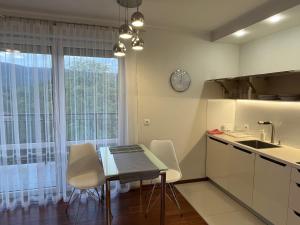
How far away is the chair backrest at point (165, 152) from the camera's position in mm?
3039

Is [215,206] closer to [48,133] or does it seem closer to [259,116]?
[259,116]

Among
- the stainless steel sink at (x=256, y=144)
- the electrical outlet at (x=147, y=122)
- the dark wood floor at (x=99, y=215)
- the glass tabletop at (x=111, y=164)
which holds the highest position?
the electrical outlet at (x=147, y=122)

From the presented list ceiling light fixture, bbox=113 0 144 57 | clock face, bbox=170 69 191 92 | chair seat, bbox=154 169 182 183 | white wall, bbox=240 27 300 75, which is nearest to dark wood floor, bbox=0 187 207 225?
chair seat, bbox=154 169 182 183

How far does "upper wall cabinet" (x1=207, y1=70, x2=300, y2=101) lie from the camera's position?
271cm

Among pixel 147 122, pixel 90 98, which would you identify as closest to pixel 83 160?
pixel 90 98

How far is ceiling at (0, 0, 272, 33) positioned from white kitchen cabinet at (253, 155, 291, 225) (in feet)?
6.00

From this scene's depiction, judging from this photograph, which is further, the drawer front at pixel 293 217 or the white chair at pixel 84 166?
the white chair at pixel 84 166

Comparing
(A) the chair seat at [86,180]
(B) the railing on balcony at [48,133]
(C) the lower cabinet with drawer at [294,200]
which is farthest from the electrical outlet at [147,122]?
(C) the lower cabinet with drawer at [294,200]

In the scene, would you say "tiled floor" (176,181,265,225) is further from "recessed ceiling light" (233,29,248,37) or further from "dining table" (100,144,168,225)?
"recessed ceiling light" (233,29,248,37)

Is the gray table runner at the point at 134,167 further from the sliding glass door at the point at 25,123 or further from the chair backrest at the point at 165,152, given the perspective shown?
the sliding glass door at the point at 25,123

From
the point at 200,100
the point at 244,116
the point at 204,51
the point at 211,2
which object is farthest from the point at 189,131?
the point at 211,2

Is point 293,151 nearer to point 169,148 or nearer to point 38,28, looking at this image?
point 169,148

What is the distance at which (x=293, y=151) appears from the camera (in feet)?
8.52

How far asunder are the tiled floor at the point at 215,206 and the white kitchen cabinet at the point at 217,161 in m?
0.18
